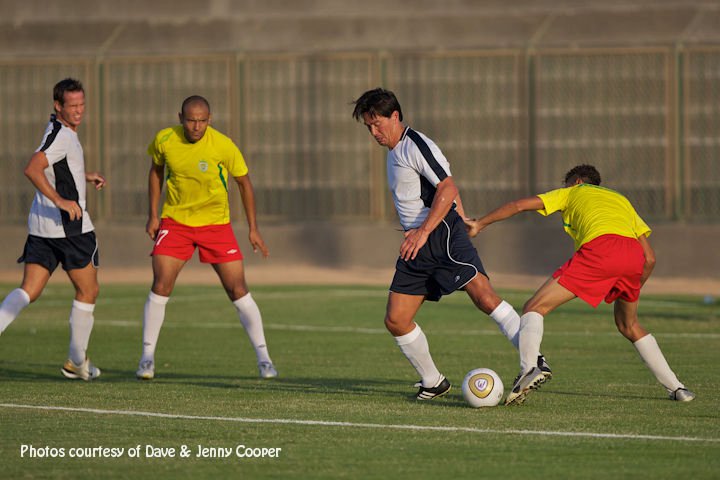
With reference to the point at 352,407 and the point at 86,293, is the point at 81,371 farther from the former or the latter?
the point at 352,407

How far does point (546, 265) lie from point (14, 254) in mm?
9256

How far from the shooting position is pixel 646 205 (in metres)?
23.7

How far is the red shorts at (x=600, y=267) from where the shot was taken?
30.5 feet

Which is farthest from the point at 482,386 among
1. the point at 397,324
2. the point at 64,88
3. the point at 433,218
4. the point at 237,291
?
the point at 64,88

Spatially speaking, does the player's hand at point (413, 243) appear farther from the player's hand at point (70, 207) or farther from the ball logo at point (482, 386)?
the player's hand at point (70, 207)

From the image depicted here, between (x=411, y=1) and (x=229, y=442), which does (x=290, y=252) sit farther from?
(x=229, y=442)

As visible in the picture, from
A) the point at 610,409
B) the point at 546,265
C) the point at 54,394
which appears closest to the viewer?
the point at 610,409

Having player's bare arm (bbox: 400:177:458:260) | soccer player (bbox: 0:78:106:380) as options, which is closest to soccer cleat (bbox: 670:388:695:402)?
player's bare arm (bbox: 400:177:458:260)

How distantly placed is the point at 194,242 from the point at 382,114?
2.48m

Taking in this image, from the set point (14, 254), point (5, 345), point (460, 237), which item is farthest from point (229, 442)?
point (14, 254)

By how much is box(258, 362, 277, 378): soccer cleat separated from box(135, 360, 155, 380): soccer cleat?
0.83m

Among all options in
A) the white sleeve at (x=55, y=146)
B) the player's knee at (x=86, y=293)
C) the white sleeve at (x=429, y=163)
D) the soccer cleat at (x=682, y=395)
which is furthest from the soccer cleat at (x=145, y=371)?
the soccer cleat at (x=682, y=395)

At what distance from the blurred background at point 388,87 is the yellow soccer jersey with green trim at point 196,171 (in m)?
11.8

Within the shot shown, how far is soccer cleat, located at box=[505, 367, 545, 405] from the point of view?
903cm
